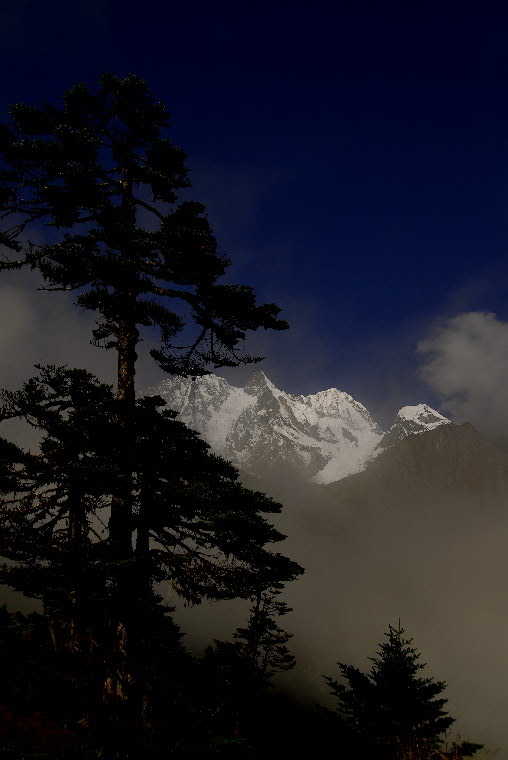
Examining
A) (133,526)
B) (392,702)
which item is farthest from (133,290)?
(392,702)

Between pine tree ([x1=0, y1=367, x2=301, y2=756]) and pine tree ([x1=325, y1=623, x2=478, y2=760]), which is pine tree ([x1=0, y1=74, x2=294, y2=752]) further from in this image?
pine tree ([x1=325, y1=623, x2=478, y2=760])

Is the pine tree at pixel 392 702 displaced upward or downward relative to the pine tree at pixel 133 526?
downward

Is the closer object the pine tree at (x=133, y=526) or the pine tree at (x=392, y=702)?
the pine tree at (x=133, y=526)

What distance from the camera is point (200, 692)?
1081 cm

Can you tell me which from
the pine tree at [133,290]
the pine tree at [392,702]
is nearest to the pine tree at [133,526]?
the pine tree at [133,290]

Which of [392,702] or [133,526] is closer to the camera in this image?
[133,526]

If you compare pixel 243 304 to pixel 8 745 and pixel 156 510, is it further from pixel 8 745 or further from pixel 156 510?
pixel 8 745

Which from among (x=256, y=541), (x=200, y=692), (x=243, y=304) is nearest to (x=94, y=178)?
(x=243, y=304)

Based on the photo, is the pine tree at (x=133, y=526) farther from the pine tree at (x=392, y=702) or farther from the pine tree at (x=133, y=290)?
the pine tree at (x=392, y=702)

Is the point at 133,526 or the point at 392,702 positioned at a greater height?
the point at 133,526

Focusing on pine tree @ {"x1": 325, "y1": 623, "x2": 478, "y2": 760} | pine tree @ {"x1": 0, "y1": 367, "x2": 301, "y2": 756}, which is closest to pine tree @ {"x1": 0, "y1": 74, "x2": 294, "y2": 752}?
pine tree @ {"x1": 0, "y1": 367, "x2": 301, "y2": 756}

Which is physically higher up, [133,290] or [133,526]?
[133,290]

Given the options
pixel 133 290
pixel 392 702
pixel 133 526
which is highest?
pixel 133 290

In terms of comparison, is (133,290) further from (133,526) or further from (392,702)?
(392,702)
